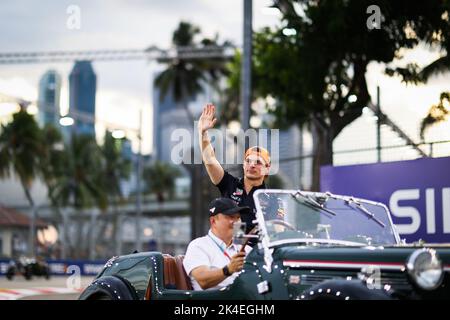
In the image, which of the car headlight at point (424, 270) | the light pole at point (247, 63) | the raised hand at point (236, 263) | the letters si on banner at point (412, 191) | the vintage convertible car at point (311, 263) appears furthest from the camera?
the light pole at point (247, 63)

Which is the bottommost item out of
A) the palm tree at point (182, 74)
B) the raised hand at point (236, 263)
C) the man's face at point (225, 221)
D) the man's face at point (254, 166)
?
the raised hand at point (236, 263)

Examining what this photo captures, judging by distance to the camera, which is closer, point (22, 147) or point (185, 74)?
point (22, 147)

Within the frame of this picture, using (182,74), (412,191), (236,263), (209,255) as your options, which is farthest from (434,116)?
(182,74)

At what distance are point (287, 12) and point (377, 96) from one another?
6.38 meters

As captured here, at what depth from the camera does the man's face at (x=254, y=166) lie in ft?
23.5

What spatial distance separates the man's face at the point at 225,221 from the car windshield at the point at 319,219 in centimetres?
21

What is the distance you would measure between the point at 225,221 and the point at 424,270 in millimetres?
1732

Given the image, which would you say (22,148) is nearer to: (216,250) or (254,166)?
(254,166)

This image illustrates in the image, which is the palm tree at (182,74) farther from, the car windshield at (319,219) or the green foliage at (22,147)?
the car windshield at (319,219)

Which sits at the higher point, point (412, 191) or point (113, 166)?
point (113, 166)

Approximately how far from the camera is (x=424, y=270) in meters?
5.38

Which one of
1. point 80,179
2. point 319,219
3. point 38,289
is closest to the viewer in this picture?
point 319,219

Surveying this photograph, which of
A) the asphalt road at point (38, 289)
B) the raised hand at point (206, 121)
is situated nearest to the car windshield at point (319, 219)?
the raised hand at point (206, 121)
